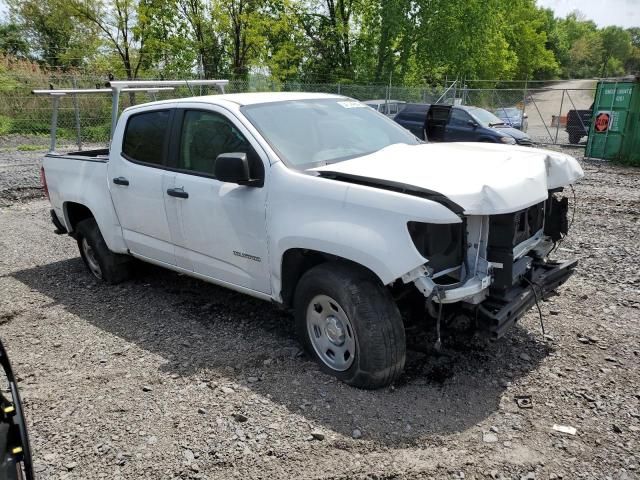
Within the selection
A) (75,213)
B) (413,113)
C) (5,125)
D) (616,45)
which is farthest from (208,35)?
(616,45)

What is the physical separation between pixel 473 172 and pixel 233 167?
1583mm

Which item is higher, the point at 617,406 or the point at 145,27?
the point at 145,27

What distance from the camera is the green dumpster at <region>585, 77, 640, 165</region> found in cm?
1410

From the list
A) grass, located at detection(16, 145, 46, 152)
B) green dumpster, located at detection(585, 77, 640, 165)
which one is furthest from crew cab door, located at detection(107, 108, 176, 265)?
green dumpster, located at detection(585, 77, 640, 165)

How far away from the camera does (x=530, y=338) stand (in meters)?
4.11

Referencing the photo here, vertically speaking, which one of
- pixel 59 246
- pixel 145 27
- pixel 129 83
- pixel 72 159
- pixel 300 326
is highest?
pixel 145 27

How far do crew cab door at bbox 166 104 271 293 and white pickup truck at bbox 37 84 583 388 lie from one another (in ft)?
0.04

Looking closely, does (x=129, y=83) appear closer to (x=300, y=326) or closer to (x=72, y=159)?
(x=72, y=159)

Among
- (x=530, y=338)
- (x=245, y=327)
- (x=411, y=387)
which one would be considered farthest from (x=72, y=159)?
(x=530, y=338)

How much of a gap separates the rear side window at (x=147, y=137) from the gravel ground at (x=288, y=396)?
1456 millimetres

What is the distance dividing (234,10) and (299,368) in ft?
75.6

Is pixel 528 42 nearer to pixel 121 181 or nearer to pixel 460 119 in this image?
pixel 460 119

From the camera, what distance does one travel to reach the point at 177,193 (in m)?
4.25

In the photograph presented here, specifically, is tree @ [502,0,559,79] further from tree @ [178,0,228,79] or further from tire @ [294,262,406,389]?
tire @ [294,262,406,389]
